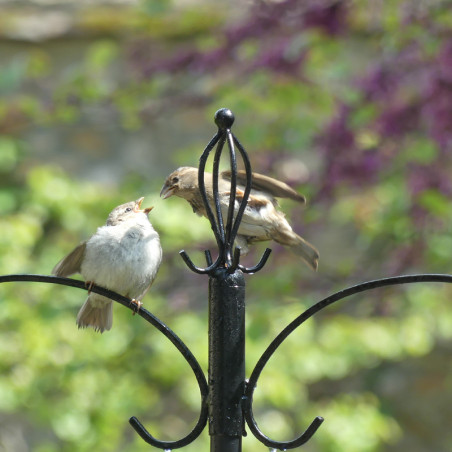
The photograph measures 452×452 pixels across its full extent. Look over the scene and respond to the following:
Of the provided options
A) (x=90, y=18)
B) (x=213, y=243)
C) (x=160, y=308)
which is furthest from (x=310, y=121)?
(x=90, y=18)

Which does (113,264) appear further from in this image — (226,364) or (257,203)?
(226,364)

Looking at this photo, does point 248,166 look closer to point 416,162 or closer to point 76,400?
point 416,162

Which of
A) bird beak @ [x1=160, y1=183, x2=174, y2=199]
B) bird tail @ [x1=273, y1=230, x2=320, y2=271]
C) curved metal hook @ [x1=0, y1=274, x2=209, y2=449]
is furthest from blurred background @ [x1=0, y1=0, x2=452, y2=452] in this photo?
curved metal hook @ [x1=0, y1=274, x2=209, y2=449]

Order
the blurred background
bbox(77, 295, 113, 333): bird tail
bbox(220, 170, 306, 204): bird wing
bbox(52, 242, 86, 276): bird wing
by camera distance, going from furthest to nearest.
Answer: the blurred background < bbox(220, 170, 306, 204): bird wing < bbox(77, 295, 113, 333): bird tail < bbox(52, 242, 86, 276): bird wing

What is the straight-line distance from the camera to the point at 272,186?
2.34 metres

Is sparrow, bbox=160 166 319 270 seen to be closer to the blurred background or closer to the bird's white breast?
the bird's white breast

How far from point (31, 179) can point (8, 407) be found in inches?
51.6

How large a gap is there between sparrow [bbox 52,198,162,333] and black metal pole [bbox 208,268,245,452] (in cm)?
73

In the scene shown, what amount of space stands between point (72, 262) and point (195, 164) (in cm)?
215

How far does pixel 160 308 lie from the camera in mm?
4352

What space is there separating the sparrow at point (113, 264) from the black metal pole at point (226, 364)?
28.6 inches

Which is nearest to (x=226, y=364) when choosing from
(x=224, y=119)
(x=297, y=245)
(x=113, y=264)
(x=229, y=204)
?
(x=229, y=204)

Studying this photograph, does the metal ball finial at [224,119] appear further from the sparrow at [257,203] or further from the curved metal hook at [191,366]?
the sparrow at [257,203]

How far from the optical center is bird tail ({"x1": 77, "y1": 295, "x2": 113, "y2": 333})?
2209mm
